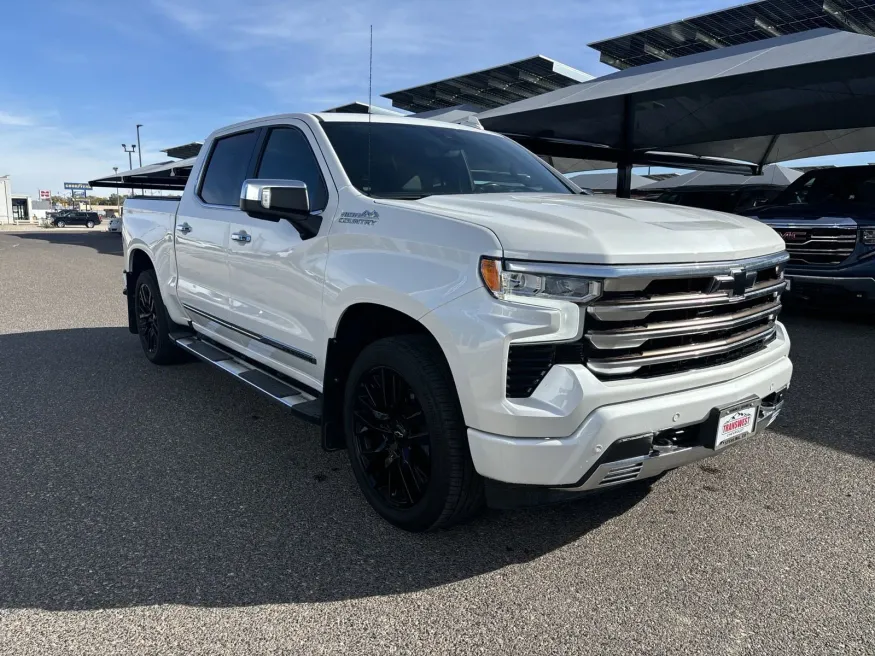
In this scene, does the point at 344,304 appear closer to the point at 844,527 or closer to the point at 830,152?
the point at 844,527

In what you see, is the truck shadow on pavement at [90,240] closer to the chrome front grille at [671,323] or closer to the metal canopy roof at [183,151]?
the metal canopy roof at [183,151]

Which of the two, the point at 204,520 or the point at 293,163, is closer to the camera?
the point at 204,520

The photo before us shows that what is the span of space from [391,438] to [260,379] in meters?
1.24

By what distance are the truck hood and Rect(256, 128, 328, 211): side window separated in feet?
2.20

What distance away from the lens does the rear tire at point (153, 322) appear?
18.0 feet

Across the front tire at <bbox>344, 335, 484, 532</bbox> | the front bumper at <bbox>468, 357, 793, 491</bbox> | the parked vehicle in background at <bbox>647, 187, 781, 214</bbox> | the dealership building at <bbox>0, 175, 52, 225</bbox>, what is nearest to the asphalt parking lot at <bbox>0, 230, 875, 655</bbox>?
the front tire at <bbox>344, 335, 484, 532</bbox>

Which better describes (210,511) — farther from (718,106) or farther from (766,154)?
(766,154)

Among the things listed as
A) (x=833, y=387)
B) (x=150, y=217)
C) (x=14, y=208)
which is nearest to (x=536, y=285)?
(x=833, y=387)

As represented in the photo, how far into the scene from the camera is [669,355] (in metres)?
2.50

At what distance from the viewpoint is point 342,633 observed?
2.30 meters

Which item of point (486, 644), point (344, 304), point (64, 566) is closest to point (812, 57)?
point (344, 304)

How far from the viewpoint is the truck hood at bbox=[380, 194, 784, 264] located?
7.66 ft

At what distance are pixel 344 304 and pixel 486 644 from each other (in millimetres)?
1532

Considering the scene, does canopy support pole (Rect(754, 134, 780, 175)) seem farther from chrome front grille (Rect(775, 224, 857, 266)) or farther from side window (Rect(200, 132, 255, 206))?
side window (Rect(200, 132, 255, 206))
